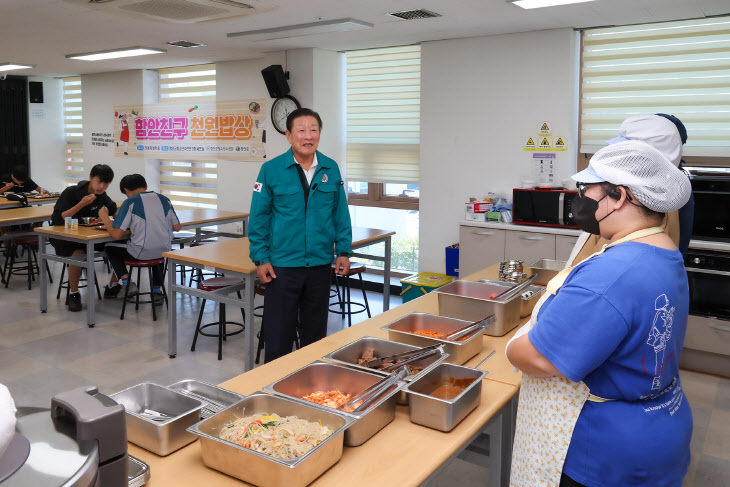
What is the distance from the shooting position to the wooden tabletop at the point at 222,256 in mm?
4009

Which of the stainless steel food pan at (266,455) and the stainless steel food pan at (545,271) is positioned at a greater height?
the stainless steel food pan at (545,271)

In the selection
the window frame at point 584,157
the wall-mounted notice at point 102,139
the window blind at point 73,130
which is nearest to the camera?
the window frame at point 584,157

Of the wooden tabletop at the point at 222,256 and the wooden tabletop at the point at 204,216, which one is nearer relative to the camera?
the wooden tabletop at the point at 222,256

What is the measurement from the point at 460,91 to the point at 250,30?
6.89 feet

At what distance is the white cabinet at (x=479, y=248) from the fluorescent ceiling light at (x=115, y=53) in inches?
162

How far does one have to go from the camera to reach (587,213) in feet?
4.91

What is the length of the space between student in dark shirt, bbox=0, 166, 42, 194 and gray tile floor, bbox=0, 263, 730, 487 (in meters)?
2.90

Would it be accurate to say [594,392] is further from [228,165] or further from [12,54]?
[12,54]

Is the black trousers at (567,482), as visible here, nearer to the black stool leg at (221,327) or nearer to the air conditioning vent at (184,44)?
the black stool leg at (221,327)

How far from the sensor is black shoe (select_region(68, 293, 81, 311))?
5.62 meters

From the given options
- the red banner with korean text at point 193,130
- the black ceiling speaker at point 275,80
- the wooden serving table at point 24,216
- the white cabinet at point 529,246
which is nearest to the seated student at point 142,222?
the wooden serving table at point 24,216

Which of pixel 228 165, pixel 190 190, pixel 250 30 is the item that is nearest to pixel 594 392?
pixel 250 30

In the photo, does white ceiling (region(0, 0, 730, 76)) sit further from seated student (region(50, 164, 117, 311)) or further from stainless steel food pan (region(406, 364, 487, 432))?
stainless steel food pan (region(406, 364, 487, 432))

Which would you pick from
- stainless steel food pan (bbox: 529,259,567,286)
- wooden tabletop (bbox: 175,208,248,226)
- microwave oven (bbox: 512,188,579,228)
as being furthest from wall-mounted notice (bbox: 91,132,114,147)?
stainless steel food pan (bbox: 529,259,567,286)
